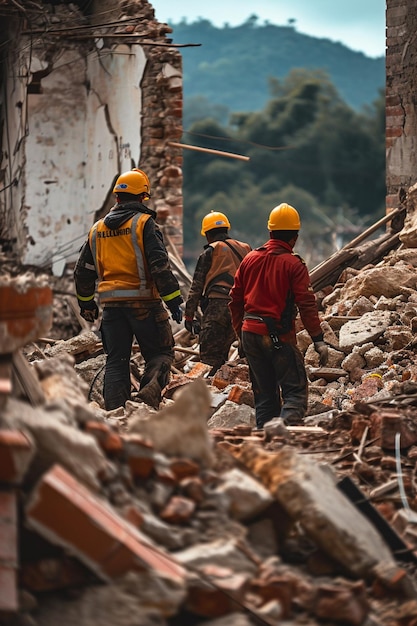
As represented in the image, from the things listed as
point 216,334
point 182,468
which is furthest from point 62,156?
point 182,468

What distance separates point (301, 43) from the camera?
142m

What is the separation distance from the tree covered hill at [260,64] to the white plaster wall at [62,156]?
122 m

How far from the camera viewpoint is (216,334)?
9.88 metres

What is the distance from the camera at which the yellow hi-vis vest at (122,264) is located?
7.79 m

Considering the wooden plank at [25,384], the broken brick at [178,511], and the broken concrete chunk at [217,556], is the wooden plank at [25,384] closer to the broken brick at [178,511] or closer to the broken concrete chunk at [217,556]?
the broken brick at [178,511]

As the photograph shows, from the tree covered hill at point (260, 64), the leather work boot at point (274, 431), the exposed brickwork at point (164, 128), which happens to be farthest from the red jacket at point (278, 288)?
the tree covered hill at point (260, 64)

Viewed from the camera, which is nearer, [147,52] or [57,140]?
[147,52]

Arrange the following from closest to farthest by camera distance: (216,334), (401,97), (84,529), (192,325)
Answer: (84,529) → (192,325) → (216,334) → (401,97)

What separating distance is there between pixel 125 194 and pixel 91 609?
4.56 metres

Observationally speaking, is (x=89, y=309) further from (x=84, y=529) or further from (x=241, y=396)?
(x=84, y=529)

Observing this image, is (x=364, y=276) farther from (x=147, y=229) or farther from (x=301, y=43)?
(x=301, y=43)

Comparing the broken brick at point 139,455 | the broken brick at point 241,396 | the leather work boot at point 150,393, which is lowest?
the broken brick at point 241,396

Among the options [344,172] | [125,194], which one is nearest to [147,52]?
[125,194]

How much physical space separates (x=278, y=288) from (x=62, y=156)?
7659 millimetres
